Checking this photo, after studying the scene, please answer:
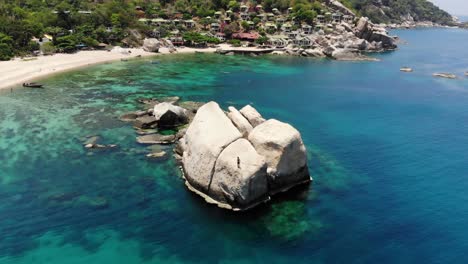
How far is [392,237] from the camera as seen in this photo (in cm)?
3022

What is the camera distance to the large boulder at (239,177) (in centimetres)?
3180

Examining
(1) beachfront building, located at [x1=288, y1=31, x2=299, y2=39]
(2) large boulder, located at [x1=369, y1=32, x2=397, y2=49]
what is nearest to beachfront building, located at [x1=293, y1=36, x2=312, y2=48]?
(1) beachfront building, located at [x1=288, y1=31, x2=299, y2=39]

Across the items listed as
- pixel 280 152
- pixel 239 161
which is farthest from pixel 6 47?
pixel 280 152

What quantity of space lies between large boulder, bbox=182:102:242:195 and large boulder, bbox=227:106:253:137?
5.68ft

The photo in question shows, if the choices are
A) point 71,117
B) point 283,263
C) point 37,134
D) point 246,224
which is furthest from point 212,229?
point 71,117

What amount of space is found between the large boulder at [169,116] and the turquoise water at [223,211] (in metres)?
4.98

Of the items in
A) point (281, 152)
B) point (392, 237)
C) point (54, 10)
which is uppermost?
point (54, 10)

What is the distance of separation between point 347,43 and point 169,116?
10375cm

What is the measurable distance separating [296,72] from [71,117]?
59864mm

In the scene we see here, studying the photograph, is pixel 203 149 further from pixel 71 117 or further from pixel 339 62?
pixel 339 62

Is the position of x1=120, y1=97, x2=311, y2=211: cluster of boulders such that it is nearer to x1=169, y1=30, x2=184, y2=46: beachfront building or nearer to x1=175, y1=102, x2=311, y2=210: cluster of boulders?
x1=175, y1=102, x2=311, y2=210: cluster of boulders

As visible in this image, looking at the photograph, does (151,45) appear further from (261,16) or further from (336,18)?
(336,18)

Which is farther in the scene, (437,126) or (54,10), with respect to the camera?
(54,10)

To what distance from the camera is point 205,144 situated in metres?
34.5
